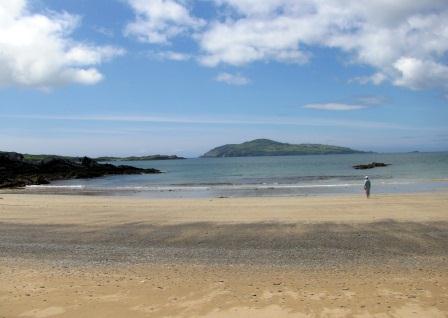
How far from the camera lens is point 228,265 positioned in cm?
1018

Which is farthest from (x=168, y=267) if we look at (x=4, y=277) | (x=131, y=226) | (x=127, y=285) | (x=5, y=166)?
(x=5, y=166)

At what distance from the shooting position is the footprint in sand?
7.01 m

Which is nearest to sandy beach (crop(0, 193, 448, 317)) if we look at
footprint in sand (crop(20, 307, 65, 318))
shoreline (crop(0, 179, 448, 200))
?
footprint in sand (crop(20, 307, 65, 318))

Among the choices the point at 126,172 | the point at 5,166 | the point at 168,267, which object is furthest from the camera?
the point at 126,172

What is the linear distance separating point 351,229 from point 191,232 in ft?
16.9

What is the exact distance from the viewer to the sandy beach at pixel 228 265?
729 cm

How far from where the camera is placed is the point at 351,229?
14648 millimetres

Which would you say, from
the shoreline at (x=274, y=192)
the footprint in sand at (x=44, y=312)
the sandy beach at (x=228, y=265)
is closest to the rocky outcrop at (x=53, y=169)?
the shoreline at (x=274, y=192)

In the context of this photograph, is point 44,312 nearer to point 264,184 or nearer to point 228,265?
point 228,265

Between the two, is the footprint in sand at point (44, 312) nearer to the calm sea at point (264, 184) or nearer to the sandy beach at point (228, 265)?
the sandy beach at point (228, 265)

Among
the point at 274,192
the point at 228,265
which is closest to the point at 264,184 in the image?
the point at 274,192

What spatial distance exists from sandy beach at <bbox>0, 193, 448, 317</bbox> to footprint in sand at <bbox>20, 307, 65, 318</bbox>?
2 cm

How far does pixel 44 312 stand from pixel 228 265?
4214mm

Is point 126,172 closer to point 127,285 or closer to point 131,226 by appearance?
point 131,226
